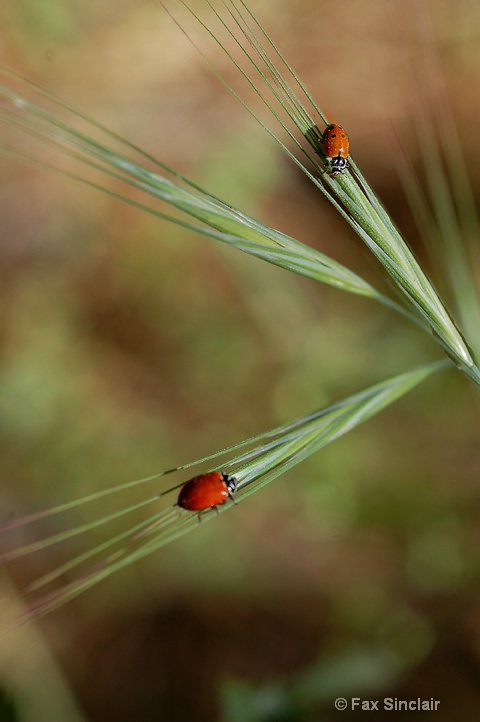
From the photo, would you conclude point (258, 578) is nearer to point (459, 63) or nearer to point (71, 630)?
point (71, 630)

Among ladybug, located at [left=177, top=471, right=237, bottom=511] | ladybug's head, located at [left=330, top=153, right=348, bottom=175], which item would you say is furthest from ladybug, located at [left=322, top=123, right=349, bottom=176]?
ladybug, located at [left=177, top=471, right=237, bottom=511]

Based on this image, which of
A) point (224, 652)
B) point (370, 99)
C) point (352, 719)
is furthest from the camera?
point (370, 99)

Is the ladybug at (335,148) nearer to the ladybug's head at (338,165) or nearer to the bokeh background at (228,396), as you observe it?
the ladybug's head at (338,165)

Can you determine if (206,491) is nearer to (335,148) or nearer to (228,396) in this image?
(335,148)

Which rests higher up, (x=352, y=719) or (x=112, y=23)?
(x=112, y=23)

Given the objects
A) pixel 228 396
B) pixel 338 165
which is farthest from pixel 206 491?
pixel 228 396

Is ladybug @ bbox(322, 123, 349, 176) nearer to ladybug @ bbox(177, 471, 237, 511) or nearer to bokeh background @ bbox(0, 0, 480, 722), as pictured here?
ladybug @ bbox(177, 471, 237, 511)

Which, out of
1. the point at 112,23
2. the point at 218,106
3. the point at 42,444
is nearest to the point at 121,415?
the point at 42,444
